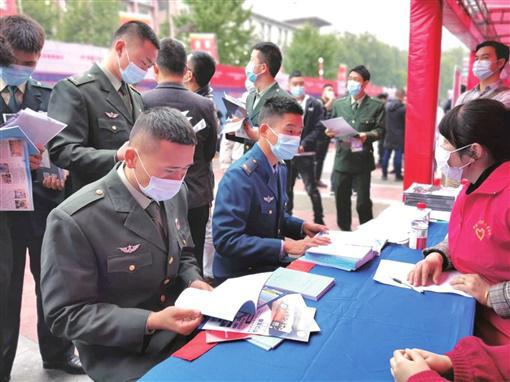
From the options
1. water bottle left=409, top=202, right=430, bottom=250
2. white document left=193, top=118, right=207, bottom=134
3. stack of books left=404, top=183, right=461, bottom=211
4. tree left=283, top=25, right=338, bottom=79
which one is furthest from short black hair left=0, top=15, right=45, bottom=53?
tree left=283, top=25, right=338, bottom=79

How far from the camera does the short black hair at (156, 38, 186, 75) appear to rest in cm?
253

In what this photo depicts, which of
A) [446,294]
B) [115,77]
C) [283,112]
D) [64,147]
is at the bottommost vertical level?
[446,294]

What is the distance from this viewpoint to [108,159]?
1.91 metres

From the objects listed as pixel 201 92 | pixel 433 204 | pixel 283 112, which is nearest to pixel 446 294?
pixel 283 112

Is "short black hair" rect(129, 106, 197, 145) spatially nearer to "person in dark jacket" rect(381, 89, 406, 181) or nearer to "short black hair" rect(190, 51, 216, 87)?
"short black hair" rect(190, 51, 216, 87)

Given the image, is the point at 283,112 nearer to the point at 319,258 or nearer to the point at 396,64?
the point at 319,258

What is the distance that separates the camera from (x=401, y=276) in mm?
1659

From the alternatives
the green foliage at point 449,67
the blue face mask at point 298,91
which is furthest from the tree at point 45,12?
the blue face mask at point 298,91

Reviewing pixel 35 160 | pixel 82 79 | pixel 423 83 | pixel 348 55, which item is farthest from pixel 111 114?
pixel 348 55

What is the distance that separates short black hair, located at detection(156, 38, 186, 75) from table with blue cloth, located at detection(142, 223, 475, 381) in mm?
1554

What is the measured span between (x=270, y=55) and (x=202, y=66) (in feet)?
1.84

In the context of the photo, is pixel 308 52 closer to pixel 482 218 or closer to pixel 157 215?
pixel 482 218

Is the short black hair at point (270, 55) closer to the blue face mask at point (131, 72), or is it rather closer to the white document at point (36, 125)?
the blue face mask at point (131, 72)

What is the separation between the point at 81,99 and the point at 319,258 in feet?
4.18
